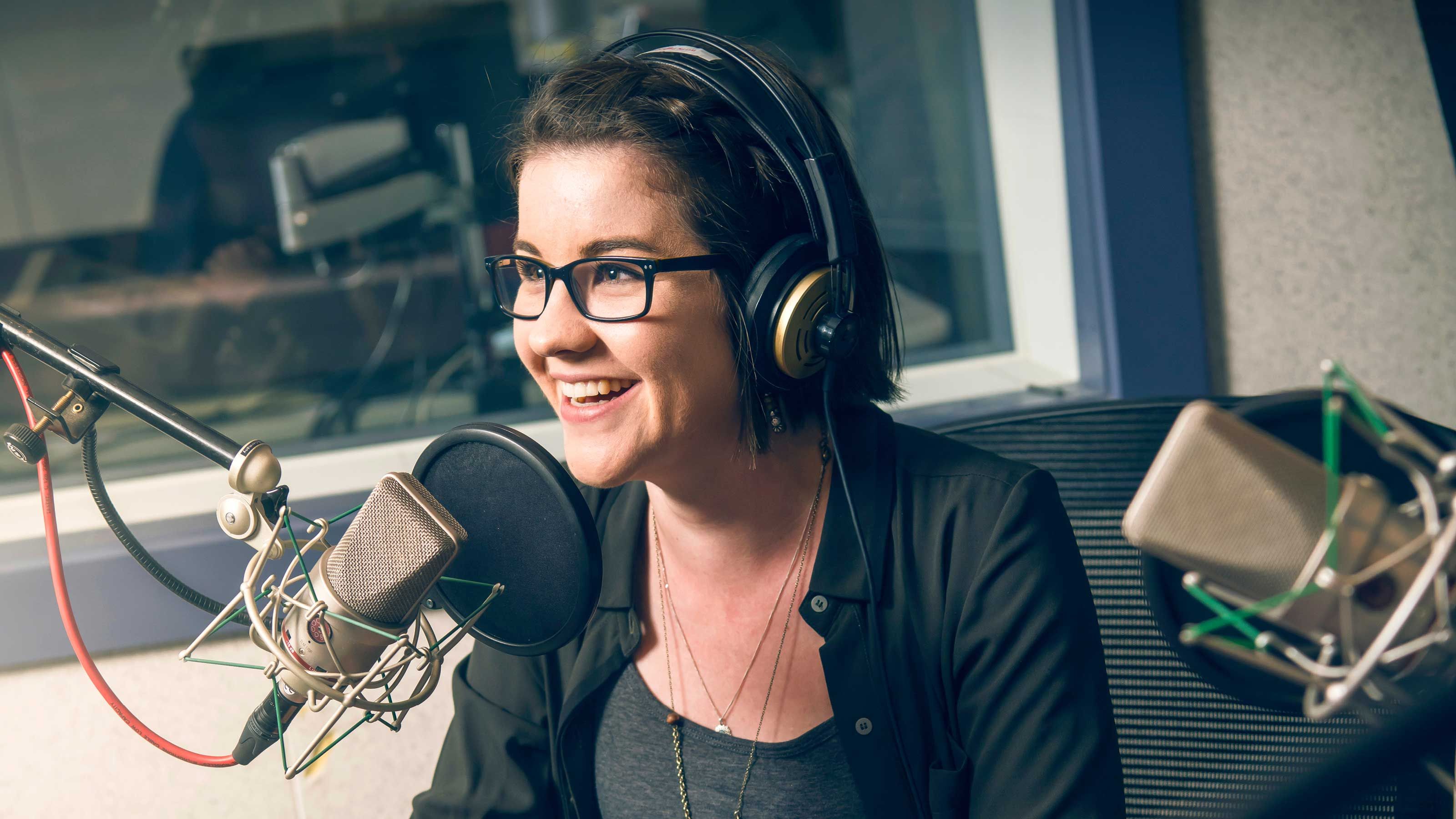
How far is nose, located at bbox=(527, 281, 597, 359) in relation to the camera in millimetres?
845

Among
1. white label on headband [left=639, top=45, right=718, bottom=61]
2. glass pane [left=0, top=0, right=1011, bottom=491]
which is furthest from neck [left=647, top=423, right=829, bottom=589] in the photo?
glass pane [left=0, top=0, right=1011, bottom=491]

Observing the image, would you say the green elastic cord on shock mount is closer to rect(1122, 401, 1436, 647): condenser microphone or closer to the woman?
rect(1122, 401, 1436, 647): condenser microphone

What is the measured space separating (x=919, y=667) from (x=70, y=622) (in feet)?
2.12

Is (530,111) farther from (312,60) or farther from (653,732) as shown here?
(312,60)

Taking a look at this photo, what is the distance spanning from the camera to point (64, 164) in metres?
2.22

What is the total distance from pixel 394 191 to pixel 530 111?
868 mm

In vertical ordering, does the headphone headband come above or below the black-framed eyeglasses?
above

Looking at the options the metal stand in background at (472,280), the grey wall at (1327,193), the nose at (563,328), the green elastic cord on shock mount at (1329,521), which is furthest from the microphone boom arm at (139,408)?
the grey wall at (1327,193)

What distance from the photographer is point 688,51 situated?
2.95 ft

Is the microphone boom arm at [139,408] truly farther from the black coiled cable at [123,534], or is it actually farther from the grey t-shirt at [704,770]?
the grey t-shirt at [704,770]

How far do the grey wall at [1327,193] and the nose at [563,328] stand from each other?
1075 millimetres

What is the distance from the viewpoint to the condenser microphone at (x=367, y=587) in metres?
0.59

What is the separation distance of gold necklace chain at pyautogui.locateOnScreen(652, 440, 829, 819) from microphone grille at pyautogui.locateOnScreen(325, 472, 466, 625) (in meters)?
0.41

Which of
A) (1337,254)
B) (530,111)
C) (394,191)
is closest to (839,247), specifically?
(530,111)
